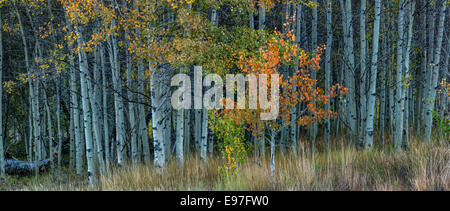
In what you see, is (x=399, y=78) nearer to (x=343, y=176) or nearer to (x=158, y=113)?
(x=343, y=176)

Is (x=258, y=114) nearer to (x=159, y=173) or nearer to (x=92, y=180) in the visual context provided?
(x=159, y=173)

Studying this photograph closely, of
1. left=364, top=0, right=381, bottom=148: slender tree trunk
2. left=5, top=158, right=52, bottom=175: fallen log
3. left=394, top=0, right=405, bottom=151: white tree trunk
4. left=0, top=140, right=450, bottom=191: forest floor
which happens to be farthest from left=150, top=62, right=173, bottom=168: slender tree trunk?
left=5, top=158, right=52, bottom=175: fallen log

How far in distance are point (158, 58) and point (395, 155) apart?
20.0 ft

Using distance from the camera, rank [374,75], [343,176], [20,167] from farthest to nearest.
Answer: [20,167]
[374,75]
[343,176]

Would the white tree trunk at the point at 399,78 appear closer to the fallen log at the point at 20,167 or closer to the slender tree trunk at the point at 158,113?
the slender tree trunk at the point at 158,113

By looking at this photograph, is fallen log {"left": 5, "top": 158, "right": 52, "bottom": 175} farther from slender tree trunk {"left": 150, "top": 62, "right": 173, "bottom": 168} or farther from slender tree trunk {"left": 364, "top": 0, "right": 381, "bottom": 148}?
slender tree trunk {"left": 364, "top": 0, "right": 381, "bottom": 148}

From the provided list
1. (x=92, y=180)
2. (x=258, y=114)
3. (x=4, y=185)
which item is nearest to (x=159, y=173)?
(x=92, y=180)

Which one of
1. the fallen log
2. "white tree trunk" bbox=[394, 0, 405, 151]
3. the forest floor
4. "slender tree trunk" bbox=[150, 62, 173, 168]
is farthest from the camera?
the fallen log

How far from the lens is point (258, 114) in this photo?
24.8ft

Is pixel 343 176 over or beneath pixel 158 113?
beneath

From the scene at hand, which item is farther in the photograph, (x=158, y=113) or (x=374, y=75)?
(x=158, y=113)

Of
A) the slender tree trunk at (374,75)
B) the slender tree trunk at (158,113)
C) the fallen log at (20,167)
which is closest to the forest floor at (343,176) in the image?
the slender tree trunk at (158,113)

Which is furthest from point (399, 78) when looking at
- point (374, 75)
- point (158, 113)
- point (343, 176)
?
point (158, 113)

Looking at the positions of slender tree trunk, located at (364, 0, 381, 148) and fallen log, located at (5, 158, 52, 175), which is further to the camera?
fallen log, located at (5, 158, 52, 175)
